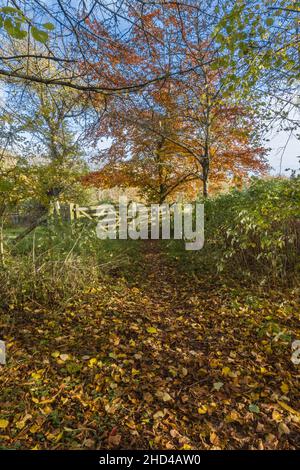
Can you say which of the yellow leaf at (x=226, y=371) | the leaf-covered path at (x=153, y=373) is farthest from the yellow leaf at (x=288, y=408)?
the yellow leaf at (x=226, y=371)

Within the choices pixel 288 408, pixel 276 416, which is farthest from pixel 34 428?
pixel 288 408

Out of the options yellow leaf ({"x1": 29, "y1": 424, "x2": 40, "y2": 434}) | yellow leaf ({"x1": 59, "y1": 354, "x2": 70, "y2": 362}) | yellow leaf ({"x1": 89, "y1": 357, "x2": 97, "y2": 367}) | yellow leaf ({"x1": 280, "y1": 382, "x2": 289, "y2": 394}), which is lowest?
yellow leaf ({"x1": 29, "y1": 424, "x2": 40, "y2": 434})

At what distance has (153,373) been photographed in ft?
7.16

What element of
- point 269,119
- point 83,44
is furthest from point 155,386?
point 269,119

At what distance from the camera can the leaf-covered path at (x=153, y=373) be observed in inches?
64.3

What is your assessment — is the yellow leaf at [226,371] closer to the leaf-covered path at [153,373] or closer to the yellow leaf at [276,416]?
the leaf-covered path at [153,373]

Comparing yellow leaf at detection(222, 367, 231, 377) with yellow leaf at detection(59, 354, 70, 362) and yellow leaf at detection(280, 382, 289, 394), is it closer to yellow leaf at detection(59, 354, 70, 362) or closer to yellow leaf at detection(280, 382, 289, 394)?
yellow leaf at detection(280, 382, 289, 394)

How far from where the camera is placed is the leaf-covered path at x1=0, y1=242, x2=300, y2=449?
5.36 ft

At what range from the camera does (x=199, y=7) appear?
2352 millimetres

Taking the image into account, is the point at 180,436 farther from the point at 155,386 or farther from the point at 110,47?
the point at 110,47

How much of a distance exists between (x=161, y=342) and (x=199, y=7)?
3480 mm

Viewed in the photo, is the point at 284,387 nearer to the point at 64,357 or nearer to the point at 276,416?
the point at 276,416


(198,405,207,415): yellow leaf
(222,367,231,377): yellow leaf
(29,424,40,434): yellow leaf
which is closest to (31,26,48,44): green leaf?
(29,424,40,434): yellow leaf

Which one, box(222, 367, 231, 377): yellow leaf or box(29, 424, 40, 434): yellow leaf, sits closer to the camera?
box(29, 424, 40, 434): yellow leaf
